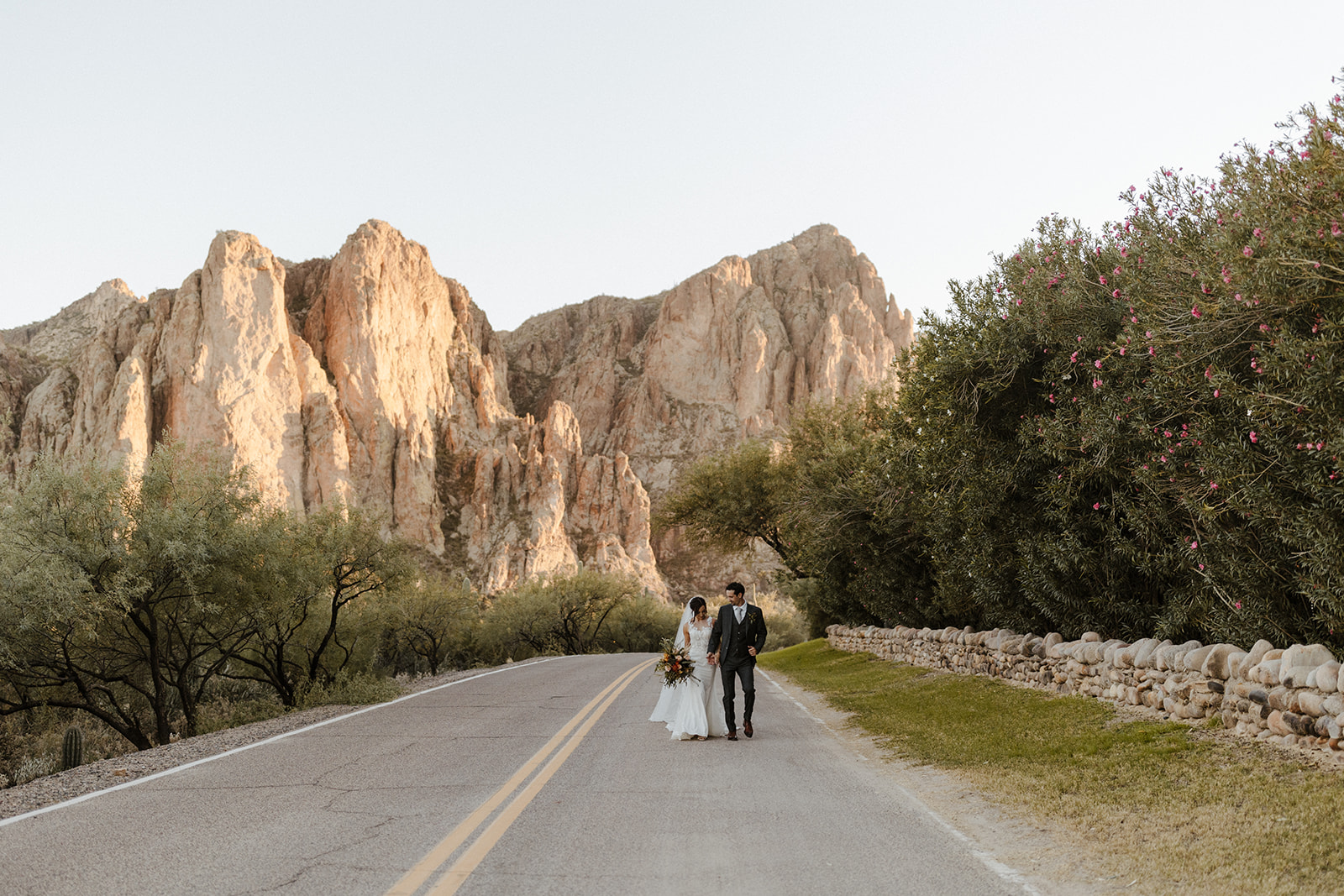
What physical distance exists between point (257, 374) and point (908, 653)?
62974 millimetres

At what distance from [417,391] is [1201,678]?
265 ft

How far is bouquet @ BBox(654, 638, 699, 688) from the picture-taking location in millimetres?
10945

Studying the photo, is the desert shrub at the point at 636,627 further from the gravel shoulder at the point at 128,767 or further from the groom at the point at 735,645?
the groom at the point at 735,645

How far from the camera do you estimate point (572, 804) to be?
21.8 ft

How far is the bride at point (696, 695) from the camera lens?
35.0ft

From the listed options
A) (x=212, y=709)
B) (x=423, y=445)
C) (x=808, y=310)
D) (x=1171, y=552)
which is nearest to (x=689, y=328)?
(x=808, y=310)

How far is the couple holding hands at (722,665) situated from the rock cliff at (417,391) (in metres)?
35.6

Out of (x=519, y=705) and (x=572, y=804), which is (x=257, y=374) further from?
(x=572, y=804)

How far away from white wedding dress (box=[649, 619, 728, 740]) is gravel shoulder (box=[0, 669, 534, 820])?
510 cm

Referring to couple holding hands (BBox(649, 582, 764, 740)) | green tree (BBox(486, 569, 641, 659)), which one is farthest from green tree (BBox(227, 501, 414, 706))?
green tree (BBox(486, 569, 641, 659))

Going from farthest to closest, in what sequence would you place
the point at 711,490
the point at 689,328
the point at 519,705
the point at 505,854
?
the point at 689,328 → the point at 711,490 → the point at 519,705 → the point at 505,854

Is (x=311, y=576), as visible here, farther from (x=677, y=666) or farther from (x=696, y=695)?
(x=696, y=695)

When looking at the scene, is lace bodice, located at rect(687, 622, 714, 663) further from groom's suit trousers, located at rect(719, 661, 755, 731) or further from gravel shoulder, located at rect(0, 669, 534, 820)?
gravel shoulder, located at rect(0, 669, 534, 820)

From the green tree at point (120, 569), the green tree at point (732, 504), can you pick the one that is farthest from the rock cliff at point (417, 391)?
the green tree at point (120, 569)
